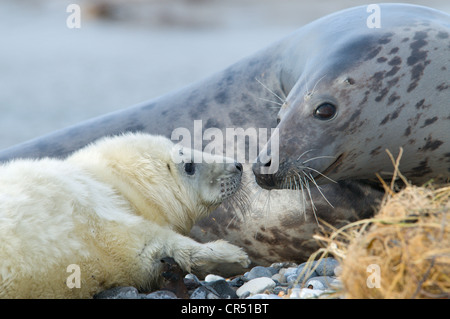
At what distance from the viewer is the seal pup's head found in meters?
3.61

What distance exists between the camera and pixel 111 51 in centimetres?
1962

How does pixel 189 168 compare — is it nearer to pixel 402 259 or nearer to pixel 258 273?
pixel 258 273

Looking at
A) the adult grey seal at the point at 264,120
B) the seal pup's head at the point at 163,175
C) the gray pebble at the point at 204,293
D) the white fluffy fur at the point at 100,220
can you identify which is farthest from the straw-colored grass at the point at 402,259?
the seal pup's head at the point at 163,175

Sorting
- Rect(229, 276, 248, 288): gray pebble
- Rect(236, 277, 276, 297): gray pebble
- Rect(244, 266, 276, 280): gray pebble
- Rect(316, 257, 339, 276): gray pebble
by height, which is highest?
Rect(236, 277, 276, 297): gray pebble

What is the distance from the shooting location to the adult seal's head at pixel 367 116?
11.9ft

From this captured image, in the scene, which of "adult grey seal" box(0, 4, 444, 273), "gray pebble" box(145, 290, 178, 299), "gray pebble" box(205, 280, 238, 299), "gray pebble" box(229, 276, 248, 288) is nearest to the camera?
"gray pebble" box(145, 290, 178, 299)

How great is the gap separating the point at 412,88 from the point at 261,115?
1096mm

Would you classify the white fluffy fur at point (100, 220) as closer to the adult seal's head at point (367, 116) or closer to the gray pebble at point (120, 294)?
the gray pebble at point (120, 294)

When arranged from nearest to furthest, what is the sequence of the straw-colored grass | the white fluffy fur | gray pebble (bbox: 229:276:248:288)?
1. the straw-colored grass
2. the white fluffy fur
3. gray pebble (bbox: 229:276:248:288)

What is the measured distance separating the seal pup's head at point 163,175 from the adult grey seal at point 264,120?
44cm

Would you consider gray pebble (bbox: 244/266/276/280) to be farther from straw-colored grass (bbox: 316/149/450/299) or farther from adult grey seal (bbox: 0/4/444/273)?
straw-colored grass (bbox: 316/149/450/299)

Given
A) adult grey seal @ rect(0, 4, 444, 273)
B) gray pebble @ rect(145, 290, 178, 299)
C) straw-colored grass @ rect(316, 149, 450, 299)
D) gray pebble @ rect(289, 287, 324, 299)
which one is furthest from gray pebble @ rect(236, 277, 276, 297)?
straw-colored grass @ rect(316, 149, 450, 299)

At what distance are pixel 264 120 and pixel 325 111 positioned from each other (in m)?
0.89
